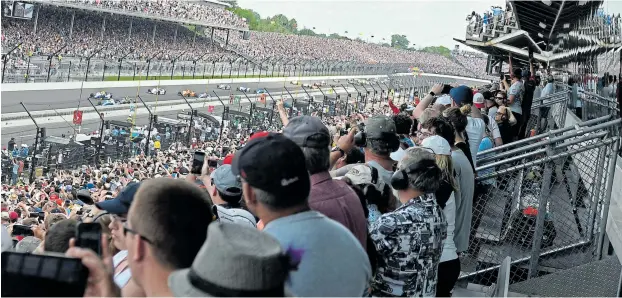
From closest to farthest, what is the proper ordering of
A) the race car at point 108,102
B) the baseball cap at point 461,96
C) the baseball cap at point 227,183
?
the baseball cap at point 227,183 < the baseball cap at point 461,96 < the race car at point 108,102

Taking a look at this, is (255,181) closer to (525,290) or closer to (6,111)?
(525,290)

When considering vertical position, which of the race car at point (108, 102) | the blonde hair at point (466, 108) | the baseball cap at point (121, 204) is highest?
the blonde hair at point (466, 108)

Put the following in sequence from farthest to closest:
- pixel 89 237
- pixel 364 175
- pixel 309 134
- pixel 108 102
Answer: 1. pixel 108 102
2. pixel 364 175
3. pixel 309 134
4. pixel 89 237

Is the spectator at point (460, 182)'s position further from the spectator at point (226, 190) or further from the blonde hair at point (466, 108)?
the blonde hair at point (466, 108)

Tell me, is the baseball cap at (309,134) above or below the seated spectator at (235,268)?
above

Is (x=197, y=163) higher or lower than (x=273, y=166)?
lower

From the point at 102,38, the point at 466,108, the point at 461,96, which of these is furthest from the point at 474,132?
the point at 102,38

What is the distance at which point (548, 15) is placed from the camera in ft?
45.8

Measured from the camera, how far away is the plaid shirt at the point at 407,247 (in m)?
2.96

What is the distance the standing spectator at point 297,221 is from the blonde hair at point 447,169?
63.8 inches

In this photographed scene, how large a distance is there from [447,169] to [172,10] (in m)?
51.9

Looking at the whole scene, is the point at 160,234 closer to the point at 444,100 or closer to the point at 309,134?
the point at 309,134

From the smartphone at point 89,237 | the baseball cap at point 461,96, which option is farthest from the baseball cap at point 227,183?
the baseball cap at point 461,96

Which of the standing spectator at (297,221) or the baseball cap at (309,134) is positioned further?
the baseball cap at (309,134)
